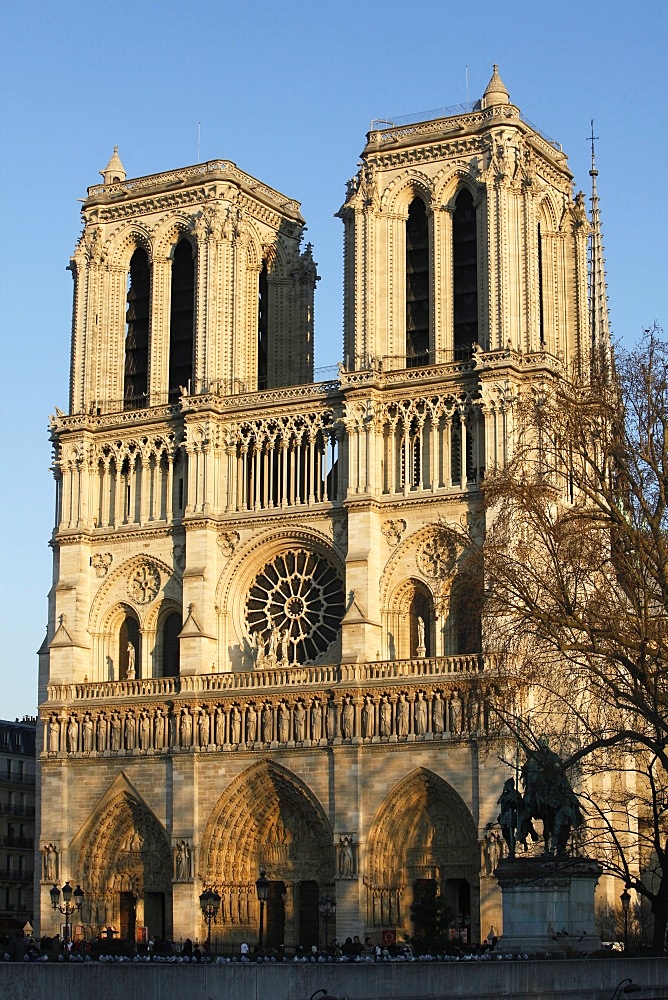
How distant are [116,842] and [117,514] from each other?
931 centimetres

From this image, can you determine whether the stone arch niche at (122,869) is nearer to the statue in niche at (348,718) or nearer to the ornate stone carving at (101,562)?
the ornate stone carving at (101,562)

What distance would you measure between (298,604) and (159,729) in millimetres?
5081

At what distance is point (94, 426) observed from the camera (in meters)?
53.8

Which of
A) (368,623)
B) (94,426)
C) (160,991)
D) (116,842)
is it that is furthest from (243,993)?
(94,426)

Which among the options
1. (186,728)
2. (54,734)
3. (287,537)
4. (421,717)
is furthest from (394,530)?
(54,734)

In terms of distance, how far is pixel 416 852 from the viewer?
46.6m

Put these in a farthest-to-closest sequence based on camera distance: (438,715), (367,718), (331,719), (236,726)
Answer: (236,726), (331,719), (367,718), (438,715)

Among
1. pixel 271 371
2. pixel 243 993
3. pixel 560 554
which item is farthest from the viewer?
pixel 271 371

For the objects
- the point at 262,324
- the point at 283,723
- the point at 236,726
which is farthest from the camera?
the point at 262,324

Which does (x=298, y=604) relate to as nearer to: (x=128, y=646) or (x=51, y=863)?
(x=128, y=646)

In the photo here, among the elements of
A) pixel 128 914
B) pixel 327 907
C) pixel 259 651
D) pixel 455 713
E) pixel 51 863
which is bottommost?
pixel 128 914

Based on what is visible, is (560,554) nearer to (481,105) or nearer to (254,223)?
(481,105)

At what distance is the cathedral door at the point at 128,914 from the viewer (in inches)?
1998

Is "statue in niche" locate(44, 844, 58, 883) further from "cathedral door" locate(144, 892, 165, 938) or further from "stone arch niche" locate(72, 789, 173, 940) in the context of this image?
"cathedral door" locate(144, 892, 165, 938)
